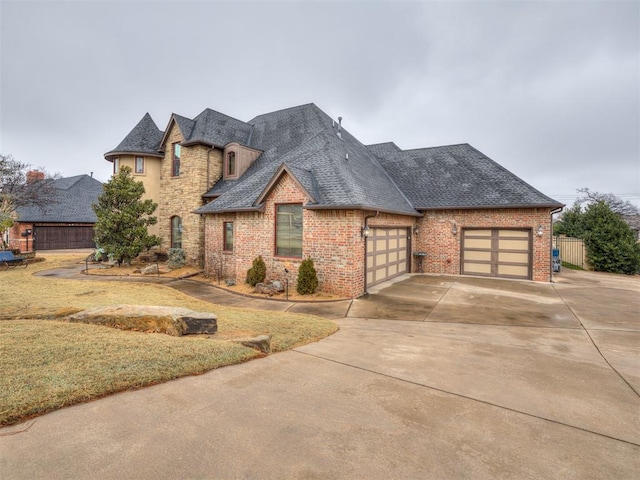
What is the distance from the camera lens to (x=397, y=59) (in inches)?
804

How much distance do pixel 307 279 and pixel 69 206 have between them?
3193cm

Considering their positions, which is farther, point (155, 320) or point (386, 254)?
point (386, 254)

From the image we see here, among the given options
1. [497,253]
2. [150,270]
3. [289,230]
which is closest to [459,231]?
[497,253]

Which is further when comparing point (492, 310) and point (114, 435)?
point (492, 310)

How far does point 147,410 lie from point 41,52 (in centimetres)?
2471

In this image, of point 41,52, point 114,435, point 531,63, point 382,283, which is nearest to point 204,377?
point 114,435

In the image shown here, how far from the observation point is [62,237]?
95.2 ft

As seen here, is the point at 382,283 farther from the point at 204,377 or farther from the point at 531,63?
the point at 531,63

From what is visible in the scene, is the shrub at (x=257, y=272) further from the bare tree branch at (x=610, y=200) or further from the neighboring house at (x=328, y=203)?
the bare tree branch at (x=610, y=200)

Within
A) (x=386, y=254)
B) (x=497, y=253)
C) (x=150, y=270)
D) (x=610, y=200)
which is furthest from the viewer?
(x=610, y=200)

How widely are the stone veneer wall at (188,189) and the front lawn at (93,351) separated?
831cm

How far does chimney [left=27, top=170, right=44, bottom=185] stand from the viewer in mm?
24925

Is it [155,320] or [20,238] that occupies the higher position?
[20,238]

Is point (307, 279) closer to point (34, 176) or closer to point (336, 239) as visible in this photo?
point (336, 239)
